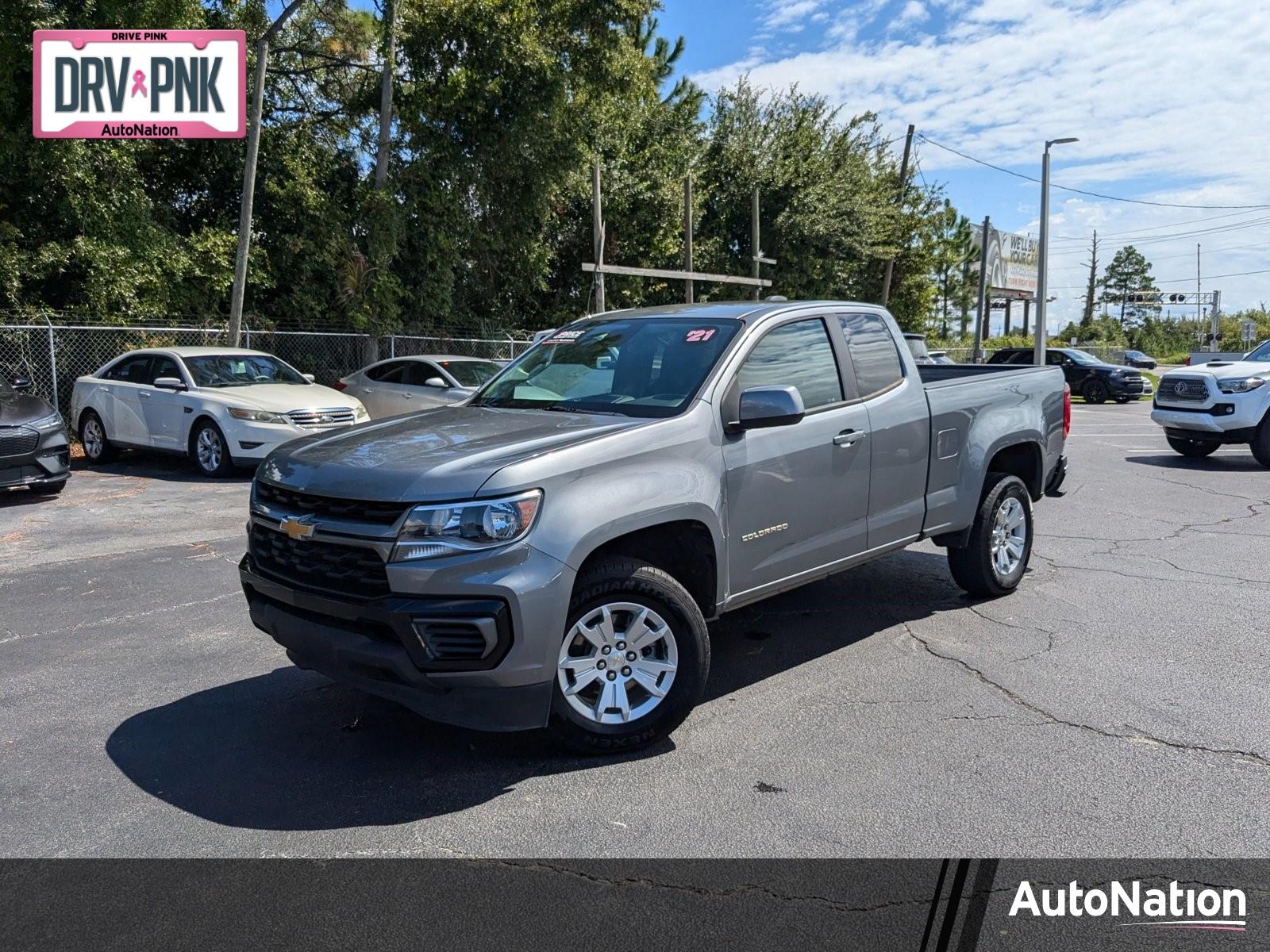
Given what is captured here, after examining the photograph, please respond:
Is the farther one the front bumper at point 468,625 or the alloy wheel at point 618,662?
the alloy wheel at point 618,662

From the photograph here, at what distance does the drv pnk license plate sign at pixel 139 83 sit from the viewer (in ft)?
48.8

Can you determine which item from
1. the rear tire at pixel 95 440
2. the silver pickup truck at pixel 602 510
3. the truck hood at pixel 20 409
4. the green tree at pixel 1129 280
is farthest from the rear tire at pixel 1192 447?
the green tree at pixel 1129 280

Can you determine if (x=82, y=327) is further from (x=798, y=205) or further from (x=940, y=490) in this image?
(x=798, y=205)

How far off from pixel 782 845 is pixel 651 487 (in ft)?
4.89

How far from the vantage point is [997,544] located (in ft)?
21.2

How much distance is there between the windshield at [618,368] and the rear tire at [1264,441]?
11.5 meters

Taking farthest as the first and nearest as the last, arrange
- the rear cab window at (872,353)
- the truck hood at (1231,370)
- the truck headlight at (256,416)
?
the truck hood at (1231,370) → the truck headlight at (256,416) → the rear cab window at (872,353)

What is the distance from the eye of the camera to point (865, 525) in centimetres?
532

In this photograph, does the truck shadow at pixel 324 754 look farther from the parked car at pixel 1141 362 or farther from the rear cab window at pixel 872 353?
the parked car at pixel 1141 362

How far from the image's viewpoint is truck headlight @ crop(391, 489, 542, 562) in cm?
367

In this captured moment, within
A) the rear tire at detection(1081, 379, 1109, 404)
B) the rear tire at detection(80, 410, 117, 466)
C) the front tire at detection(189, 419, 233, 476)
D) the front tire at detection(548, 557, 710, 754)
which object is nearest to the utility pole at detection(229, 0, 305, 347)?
the rear tire at detection(80, 410, 117, 466)

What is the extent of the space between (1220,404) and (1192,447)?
4.88 feet

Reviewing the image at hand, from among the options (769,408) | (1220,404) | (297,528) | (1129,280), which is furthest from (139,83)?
(1129,280)

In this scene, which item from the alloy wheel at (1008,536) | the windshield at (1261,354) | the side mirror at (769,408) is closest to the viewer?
the side mirror at (769,408)
